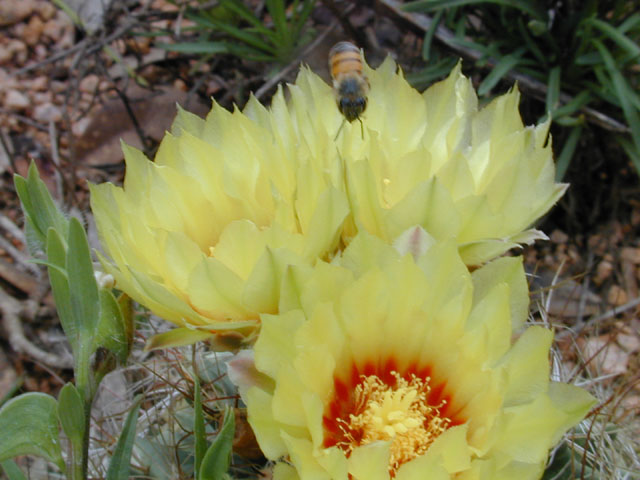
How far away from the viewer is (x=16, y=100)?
2346 millimetres

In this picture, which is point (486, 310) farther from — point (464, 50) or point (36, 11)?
point (36, 11)

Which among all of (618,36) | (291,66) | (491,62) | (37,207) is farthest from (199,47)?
(37,207)

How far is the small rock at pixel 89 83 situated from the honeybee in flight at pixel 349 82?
5.66 feet

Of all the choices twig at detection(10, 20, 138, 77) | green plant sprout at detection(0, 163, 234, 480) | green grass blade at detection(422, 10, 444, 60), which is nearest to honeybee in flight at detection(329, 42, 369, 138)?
green plant sprout at detection(0, 163, 234, 480)

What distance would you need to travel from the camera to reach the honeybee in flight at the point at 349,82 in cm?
78

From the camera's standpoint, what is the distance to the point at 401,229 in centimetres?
72

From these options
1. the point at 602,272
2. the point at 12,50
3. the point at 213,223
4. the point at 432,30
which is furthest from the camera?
the point at 12,50

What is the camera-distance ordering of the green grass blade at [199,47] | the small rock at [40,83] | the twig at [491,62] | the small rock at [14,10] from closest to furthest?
the twig at [491,62] → the green grass blade at [199,47] → the small rock at [40,83] → the small rock at [14,10]

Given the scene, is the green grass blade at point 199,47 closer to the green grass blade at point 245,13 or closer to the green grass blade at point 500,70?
the green grass blade at point 245,13

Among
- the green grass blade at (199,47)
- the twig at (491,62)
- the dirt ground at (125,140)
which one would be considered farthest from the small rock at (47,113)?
the twig at (491,62)

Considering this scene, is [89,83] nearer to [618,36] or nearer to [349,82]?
[618,36]

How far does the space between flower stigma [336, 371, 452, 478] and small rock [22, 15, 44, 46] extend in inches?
81.6

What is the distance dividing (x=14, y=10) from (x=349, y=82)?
2072 millimetres

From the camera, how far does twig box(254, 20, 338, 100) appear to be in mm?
1979
